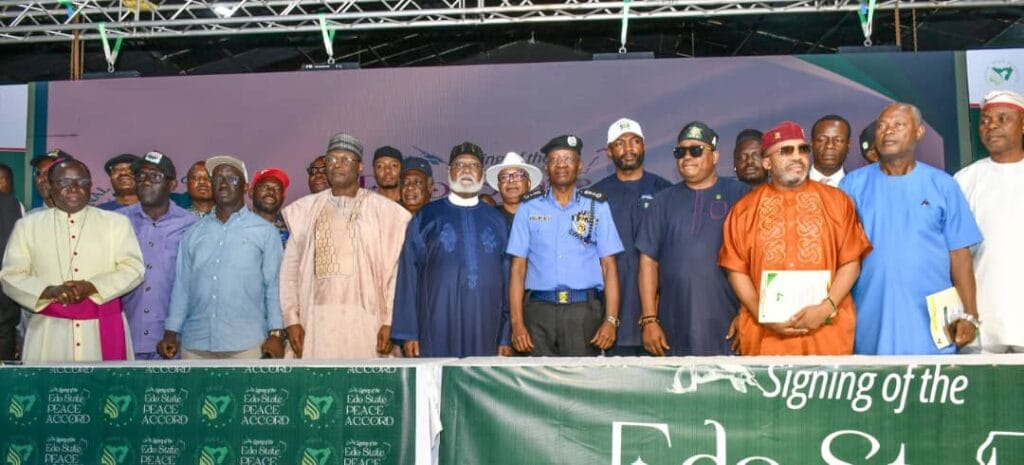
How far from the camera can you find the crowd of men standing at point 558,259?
13.6ft

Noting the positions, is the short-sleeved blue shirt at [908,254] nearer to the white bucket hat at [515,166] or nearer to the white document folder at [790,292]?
the white document folder at [790,292]

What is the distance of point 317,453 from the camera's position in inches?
113

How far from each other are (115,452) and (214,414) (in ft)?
1.17

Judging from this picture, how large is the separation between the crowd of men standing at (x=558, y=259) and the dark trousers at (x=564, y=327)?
11 millimetres

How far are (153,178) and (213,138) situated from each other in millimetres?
1464

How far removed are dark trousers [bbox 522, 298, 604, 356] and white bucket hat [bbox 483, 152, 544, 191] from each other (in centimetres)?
99

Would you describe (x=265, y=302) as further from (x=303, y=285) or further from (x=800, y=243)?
(x=800, y=243)

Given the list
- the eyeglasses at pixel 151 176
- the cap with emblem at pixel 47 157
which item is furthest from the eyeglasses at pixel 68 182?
the cap with emblem at pixel 47 157

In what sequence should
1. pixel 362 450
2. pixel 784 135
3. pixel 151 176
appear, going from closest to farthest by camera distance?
pixel 362 450 < pixel 784 135 < pixel 151 176

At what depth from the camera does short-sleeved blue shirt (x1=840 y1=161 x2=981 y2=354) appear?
4133mm

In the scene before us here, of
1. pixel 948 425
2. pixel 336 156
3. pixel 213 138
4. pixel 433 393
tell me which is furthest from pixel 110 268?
pixel 948 425

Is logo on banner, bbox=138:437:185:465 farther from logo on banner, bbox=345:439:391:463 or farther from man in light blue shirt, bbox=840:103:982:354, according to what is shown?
man in light blue shirt, bbox=840:103:982:354

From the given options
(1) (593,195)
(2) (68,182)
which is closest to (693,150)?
(1) (593,195)

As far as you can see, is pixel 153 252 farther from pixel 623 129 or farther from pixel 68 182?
pixel 623 129
